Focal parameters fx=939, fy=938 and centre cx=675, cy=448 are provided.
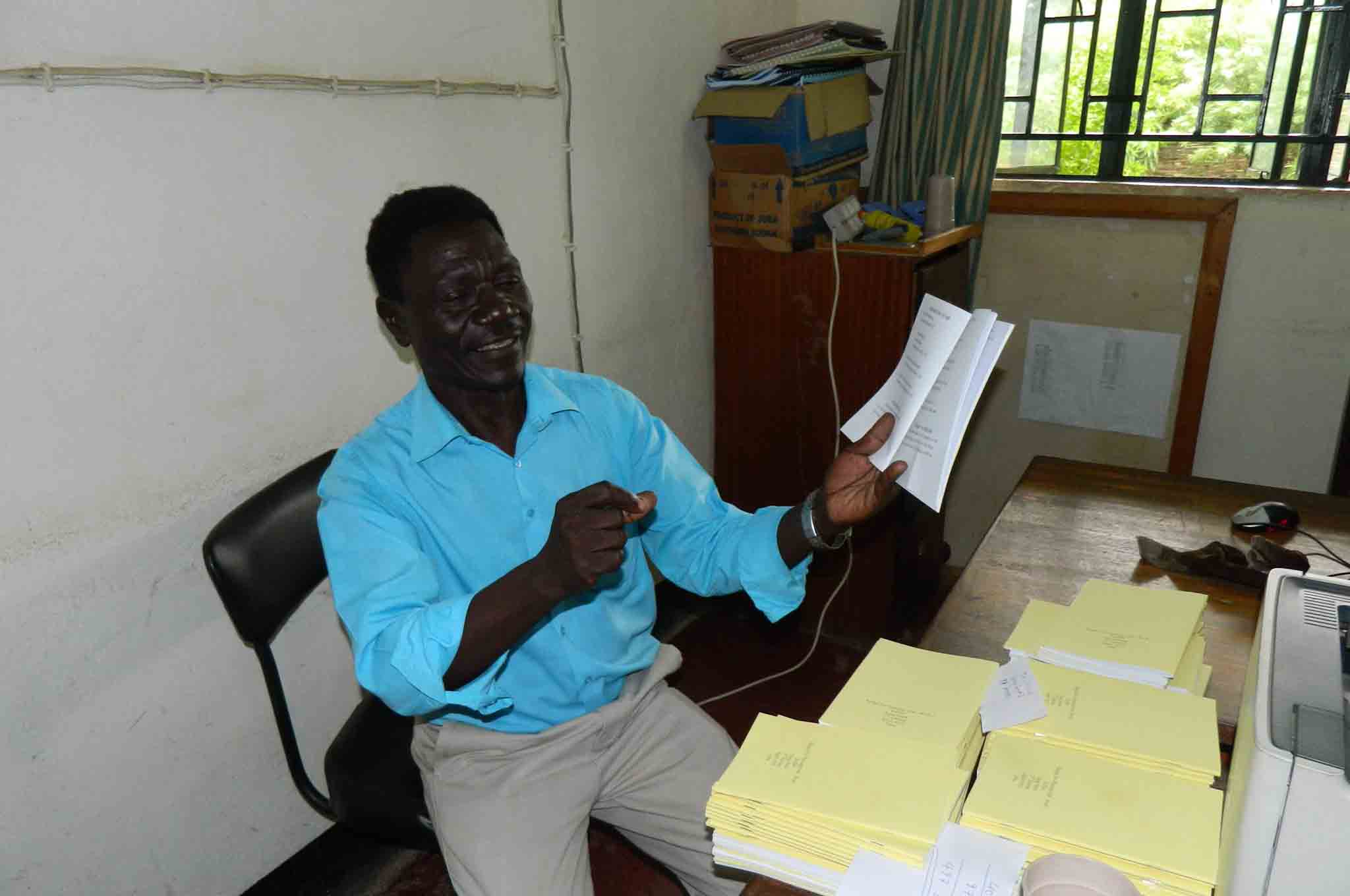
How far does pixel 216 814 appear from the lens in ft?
5.71

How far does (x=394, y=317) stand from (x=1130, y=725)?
1118mm

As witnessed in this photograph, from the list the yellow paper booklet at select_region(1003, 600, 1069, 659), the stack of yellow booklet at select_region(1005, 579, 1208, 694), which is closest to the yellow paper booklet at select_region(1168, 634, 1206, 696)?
the stack of yellow booklet at select_region(1005, 579, 1208, 694)

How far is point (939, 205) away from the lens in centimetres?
255

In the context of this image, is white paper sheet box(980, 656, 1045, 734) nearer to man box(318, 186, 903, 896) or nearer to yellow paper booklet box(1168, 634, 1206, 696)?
yellow paper booklet box(1168, 634, 1206, 696)

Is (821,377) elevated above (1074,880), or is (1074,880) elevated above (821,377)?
(1074,880)

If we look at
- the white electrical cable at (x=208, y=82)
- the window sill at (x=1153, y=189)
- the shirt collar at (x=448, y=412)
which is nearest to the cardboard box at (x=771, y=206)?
the window sill at (x=1153, y=189)

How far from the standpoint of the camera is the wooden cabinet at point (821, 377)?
2.54m

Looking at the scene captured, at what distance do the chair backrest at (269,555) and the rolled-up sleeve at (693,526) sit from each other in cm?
51

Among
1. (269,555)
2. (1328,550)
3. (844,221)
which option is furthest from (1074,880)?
(844,221)

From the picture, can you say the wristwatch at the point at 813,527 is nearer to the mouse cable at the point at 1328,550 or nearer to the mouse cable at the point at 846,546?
the mouse cable at the point at 1328,550

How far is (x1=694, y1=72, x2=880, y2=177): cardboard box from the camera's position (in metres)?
2.45

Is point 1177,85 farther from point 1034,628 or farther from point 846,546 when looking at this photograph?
point 1034,628

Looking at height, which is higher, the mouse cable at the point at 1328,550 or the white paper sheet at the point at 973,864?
the white paper sheet at the point at 973,864

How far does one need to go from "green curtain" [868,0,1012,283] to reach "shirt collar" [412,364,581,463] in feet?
5.72
